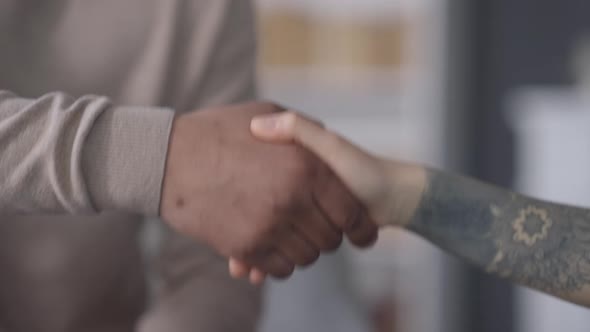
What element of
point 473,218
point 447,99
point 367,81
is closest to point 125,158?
point 473,218

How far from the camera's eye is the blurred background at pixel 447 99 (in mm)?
3168

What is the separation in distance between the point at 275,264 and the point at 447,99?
242cm

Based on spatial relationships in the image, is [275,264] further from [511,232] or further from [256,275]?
[511,232]

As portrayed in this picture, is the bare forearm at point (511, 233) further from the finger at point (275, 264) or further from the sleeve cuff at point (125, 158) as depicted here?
the sleeve cuff at point (125, 158)

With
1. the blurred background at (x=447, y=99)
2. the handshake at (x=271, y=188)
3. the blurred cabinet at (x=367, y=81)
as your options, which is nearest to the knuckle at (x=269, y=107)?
the handshake at (x=271, y=188)

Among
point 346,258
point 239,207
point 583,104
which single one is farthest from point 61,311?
point 583,104

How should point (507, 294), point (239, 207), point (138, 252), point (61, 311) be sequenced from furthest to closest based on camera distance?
point (507, 294), point (138, 252), point (61, 311), point (239, 207)

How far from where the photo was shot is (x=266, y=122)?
1006 mm

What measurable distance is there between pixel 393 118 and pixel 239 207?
102 inches

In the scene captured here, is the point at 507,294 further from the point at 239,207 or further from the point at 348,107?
the point at 239,207

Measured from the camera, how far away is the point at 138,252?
1298 millimetres

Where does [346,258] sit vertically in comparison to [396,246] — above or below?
above

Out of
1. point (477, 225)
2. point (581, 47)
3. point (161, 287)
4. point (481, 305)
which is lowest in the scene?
point (481, 305)

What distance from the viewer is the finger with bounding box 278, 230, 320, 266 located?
1022mm
